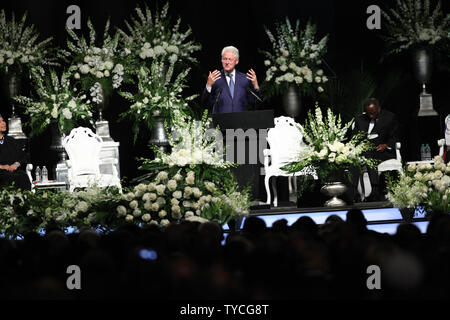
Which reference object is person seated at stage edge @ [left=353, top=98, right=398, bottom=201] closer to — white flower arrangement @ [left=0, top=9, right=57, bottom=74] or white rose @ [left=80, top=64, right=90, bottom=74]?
white rose @ [left=80, top=64, right=90, bottom=74]

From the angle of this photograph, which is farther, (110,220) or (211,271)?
(110,220)

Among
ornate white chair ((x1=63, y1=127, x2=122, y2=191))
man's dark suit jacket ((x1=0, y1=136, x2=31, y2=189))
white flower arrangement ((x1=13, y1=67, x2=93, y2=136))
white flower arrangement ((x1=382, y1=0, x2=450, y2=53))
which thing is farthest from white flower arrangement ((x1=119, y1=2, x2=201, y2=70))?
white flower arrangement ((x1=382, y1=0, x2=450, y2=53))

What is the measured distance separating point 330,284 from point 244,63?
685cm

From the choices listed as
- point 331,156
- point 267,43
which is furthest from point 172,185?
point 267,43

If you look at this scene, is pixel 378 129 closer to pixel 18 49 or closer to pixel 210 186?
pixel 210 186

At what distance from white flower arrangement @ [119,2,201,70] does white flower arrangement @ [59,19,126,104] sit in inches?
6.9

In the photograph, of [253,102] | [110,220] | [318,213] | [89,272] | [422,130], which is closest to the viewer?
[89,272]

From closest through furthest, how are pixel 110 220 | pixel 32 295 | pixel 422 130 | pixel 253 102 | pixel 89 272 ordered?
1. pixel 32 295
2. pixel 89 272
3. pixel 110 220
4. pixel 253 102
5. pixel 422 130

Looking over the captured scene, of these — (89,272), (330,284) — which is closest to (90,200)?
(89,272)

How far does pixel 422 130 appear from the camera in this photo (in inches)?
318

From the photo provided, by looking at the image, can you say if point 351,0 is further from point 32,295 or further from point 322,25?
point 32,295

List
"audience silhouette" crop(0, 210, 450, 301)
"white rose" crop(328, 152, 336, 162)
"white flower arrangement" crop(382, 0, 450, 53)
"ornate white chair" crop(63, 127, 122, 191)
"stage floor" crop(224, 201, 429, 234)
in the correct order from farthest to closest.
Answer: "white flower arrangement" crop(382, 0, 450, 53) → "ornate white chair" crop(63, 127, 122, 191) → "white rose" crop(328, 152, 336, 162) → "stage floor" crop(224, 201, 429, 234) → "audience silhouette" crop(0, 210, 450, 301)

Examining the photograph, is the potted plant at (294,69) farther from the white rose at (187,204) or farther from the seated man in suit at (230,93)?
the white rose at (187,204)

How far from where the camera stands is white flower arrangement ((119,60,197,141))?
734 cm
